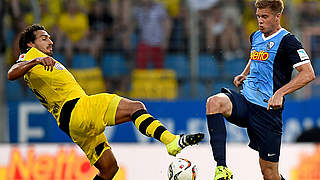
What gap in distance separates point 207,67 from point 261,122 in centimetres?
514

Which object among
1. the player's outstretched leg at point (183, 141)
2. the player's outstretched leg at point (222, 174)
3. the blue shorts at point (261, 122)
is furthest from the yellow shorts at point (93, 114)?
the player's outstretched leg at point (222, 174)

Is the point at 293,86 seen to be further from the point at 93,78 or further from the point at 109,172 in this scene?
the point at 93,78

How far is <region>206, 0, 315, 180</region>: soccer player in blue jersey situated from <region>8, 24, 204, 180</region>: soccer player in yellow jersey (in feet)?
1.81

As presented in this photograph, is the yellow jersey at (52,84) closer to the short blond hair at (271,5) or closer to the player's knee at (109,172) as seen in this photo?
the player's knee at (109,172)

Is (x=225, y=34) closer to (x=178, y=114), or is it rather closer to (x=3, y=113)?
(x=178, y=114)

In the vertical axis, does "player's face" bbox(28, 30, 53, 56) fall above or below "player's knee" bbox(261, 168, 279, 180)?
above

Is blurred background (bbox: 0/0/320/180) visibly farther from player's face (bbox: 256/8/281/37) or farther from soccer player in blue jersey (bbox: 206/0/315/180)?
player's face (bbox: 256/8/281/37)

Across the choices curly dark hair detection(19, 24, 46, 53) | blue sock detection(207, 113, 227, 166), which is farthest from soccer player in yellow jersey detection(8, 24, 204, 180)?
blue sock detection(207, 113, 227, 166)

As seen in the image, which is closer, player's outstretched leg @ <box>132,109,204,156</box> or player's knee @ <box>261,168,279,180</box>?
player's outstretched leg @ <box>132,109,204,156</box>

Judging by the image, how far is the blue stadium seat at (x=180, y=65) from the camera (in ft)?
38.9

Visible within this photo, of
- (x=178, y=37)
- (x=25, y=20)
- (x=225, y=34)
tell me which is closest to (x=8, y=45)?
(x=25, y=20)

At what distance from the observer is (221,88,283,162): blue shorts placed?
673 cm

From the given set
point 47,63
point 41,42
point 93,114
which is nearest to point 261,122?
point 93,114

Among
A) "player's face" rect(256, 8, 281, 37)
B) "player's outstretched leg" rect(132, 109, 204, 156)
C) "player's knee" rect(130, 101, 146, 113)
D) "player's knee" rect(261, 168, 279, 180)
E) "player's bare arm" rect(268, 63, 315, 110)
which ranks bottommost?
"player's knee" rect(261, 168, 279, 180)
